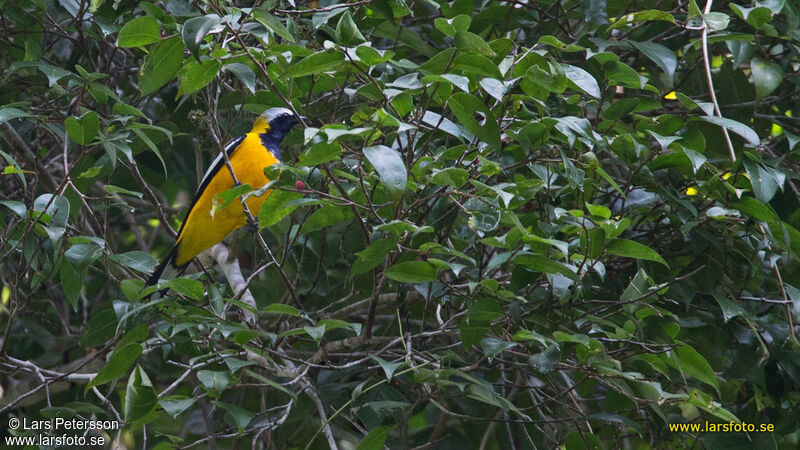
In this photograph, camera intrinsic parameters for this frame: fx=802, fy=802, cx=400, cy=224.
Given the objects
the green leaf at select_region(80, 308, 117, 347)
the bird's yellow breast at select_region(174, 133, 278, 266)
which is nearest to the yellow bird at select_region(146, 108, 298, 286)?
the bird's yellow breast at select_region(174, 133, 278, 266)

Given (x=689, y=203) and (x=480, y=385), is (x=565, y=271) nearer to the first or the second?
(x=480, y=385)

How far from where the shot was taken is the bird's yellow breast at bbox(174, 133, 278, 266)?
3992 millimetres

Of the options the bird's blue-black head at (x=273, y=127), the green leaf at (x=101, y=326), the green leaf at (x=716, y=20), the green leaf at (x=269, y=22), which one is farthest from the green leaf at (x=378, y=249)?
the bird's blue-black head at (x=273, y=127)

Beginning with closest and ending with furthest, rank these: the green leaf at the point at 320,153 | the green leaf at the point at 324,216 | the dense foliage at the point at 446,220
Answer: the green leaf at the point at 320,153 < the dense foliage at the point at 446,220 < the green leaf at the point at 324,216

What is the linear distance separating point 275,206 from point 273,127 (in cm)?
212

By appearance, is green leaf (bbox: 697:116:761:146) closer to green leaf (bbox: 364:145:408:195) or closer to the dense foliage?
the dense foliage

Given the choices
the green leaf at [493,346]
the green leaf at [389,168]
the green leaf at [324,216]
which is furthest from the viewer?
the green leaf at [324,216]

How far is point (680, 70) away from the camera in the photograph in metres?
3.67

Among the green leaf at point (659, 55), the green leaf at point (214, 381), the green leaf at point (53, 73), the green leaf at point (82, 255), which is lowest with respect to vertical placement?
the green leaf at point (214, 381)

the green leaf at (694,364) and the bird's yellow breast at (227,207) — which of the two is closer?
the green leaf at (694,364)

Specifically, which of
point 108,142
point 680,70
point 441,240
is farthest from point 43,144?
point 680,70

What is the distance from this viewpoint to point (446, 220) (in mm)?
2725

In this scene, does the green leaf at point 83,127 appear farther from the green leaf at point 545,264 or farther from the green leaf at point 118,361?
the green leaf at point 545,264

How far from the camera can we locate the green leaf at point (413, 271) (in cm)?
224
